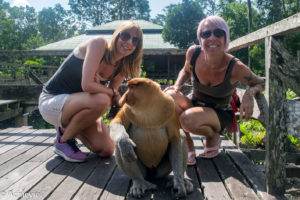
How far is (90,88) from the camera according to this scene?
2.57 metres

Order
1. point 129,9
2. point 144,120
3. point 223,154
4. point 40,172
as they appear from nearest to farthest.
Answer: point 144,120, point 40,172, point 223,154, point 129,9

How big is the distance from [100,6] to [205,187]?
131 ft

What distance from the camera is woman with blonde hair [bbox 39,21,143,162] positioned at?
8.56ft

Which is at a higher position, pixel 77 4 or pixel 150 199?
pixel 77 4

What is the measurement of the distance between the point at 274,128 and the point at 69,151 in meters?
1.98

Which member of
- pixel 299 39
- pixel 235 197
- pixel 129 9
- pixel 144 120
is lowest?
pixel 235 197

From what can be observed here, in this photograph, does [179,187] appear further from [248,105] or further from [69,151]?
[69,151]

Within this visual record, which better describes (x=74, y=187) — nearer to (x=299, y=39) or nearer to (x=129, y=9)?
(x=299, y=39)

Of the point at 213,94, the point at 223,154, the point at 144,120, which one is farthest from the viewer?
the point at 223,154

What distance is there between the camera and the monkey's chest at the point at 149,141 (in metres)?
1.95

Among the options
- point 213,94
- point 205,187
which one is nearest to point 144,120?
point 205,187

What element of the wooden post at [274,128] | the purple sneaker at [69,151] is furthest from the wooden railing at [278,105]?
the purple sneaker at [69,151]

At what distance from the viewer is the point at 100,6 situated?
38562 mm

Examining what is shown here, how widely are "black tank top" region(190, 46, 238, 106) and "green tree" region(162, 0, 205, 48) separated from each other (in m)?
11.5
